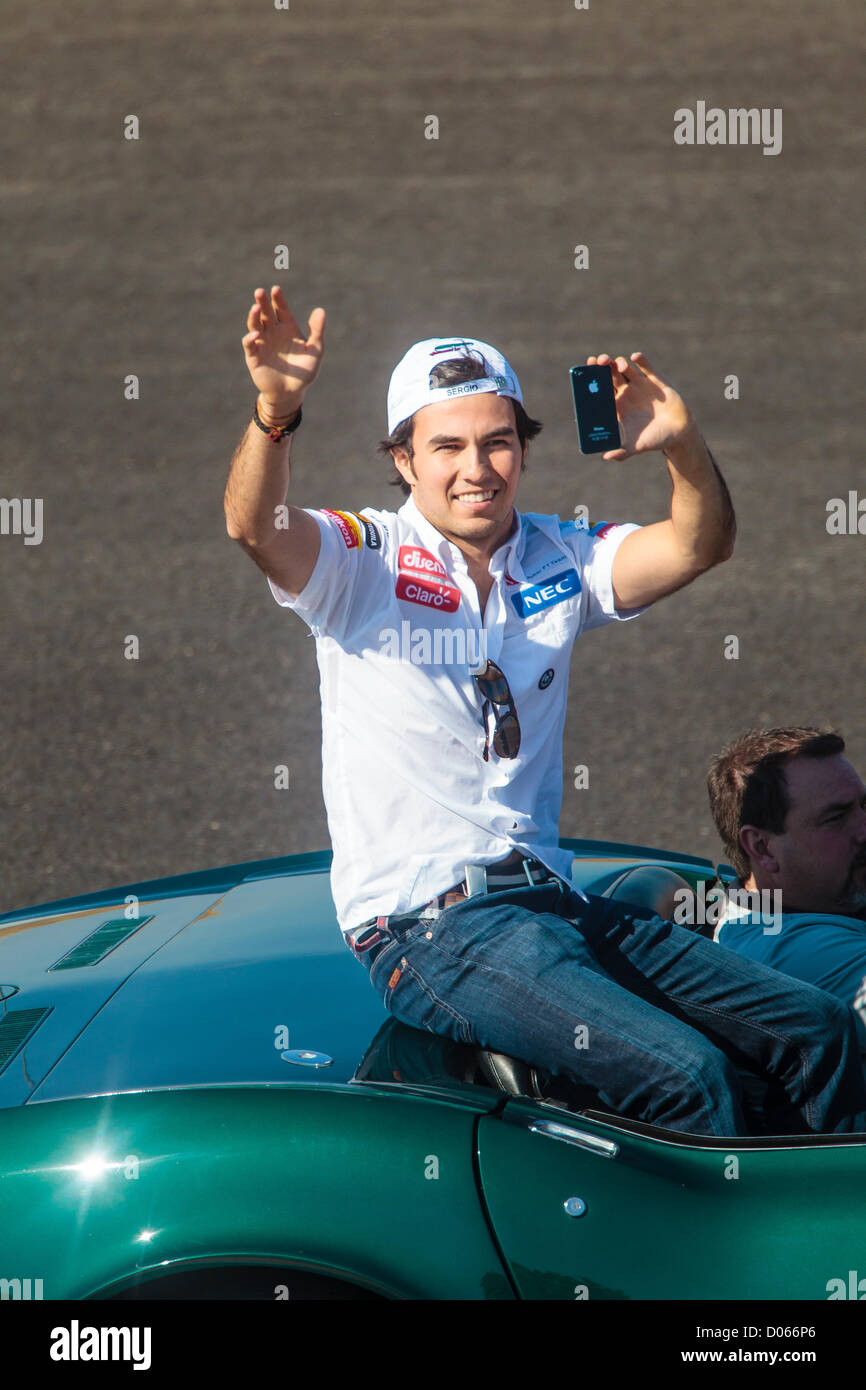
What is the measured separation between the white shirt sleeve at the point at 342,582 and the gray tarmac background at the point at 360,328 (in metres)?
0.31

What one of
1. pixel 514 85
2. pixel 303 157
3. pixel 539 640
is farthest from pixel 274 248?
pixel 539 640

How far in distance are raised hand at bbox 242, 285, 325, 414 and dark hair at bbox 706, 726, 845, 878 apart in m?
1.37

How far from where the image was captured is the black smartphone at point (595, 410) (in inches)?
117

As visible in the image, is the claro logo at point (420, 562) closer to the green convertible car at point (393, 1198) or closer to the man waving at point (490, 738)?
the man waving at point (490, 738)

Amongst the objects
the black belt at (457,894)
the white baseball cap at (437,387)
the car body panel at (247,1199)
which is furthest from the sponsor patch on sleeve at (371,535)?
the car body panel at (247,1199)

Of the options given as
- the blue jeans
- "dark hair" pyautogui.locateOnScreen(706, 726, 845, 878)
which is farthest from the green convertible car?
"dark hair" pyautogui.locateOnScreen(706, 726, 845, 878)

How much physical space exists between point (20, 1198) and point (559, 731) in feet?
4.64

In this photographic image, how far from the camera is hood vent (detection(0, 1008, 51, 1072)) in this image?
263 centimetres

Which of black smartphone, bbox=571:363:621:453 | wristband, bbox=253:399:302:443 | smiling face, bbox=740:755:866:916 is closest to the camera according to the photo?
wristband, bbox=253:399:302:443

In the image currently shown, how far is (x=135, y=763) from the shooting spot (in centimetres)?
639

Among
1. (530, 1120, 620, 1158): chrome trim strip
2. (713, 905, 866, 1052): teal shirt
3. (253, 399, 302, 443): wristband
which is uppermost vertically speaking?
(253, 399, 302, 443): wristband

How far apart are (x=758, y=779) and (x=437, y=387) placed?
1.14 m

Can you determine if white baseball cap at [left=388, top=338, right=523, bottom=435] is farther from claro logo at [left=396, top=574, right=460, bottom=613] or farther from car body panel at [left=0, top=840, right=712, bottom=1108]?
car body panel at [left=0, top=840, right=712, bottom=1108]
